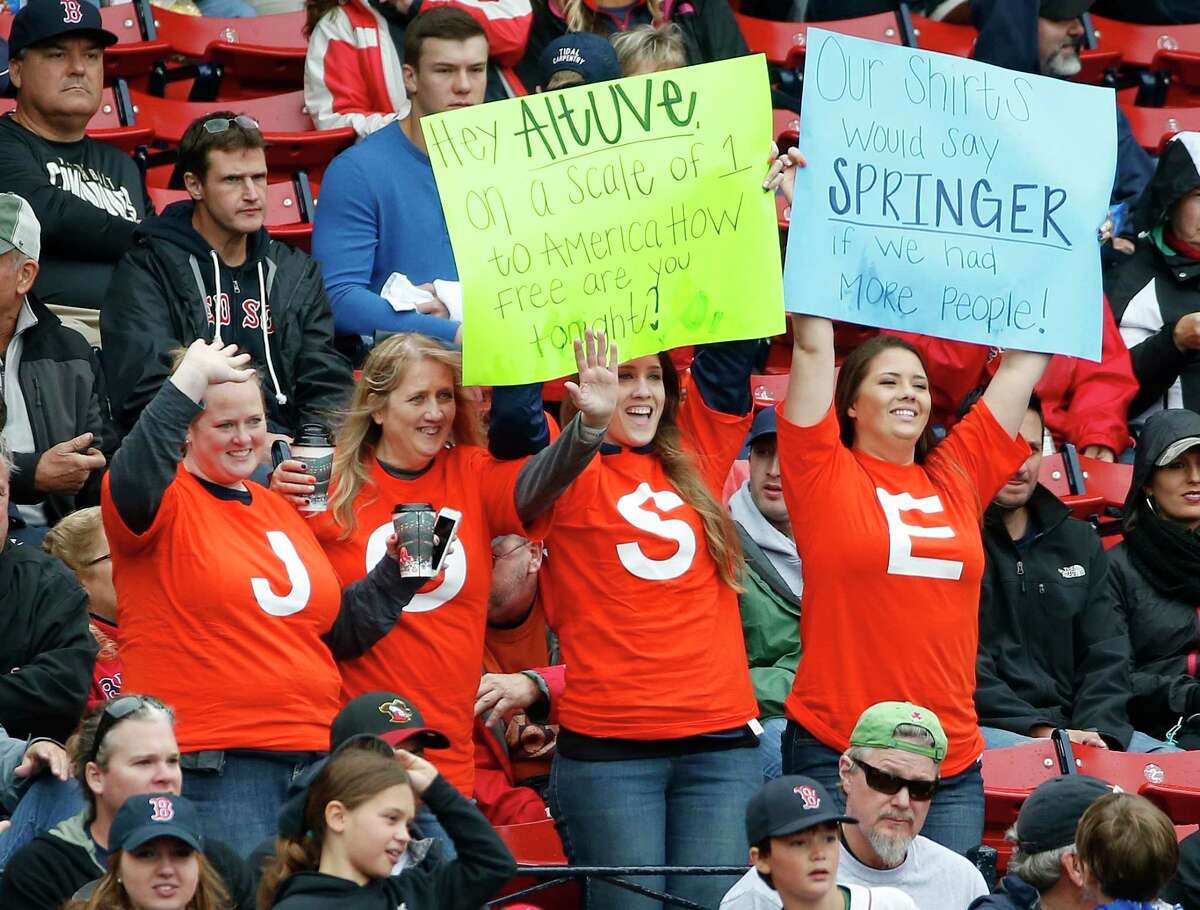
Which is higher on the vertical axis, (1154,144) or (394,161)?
(394,161)

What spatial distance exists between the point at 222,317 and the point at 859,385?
1930mm

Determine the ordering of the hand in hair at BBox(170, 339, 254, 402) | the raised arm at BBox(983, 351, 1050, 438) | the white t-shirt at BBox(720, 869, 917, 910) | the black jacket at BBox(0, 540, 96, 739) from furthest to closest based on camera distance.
Result: the raised arm at BBox(983, 351, 1050, 438) → the black jacket at BBox(0, 540, 96, 739) → the hand in hair at BBox(170, 339, 254, 402) → the white t-shirt at BBox(720, 869, 917, 910)

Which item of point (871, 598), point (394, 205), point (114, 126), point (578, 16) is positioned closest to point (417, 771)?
point (871, 598)

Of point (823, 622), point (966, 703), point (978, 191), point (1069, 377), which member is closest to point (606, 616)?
point (823, 622)

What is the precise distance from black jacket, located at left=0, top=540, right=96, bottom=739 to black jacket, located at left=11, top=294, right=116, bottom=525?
0.82 meters

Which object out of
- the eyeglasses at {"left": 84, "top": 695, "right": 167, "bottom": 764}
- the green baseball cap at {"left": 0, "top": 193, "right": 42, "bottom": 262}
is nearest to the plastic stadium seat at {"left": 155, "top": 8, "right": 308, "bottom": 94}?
the green baseball cap at {"left": 0, "top": 193, "right": 42, "bottom": 262}

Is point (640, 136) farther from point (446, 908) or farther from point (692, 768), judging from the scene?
point (446, 908)

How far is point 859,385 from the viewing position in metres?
5.57

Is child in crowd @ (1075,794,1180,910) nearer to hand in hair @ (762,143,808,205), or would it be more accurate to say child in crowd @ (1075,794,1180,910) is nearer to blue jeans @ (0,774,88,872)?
hand in hair @ (762,143,808,205)

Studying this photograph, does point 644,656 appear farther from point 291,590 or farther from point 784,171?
point 784,171

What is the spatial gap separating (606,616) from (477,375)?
654mm

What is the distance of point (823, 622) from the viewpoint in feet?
17.3

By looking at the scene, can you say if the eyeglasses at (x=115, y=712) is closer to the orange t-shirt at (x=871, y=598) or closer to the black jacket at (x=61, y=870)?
Answer: the black jacket at (x=61, y=870)

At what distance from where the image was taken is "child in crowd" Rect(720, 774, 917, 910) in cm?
449
